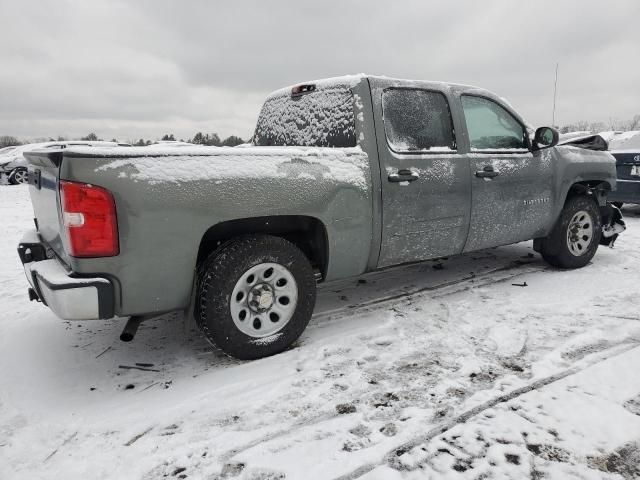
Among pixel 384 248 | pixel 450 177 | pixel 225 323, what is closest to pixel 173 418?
pixel 225 323

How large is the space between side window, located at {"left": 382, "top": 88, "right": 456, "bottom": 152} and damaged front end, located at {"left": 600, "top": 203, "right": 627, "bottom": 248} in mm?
Result: 2785

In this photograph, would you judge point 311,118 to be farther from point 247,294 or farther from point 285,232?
point 247,294

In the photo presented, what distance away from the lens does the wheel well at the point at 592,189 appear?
4.90 meters

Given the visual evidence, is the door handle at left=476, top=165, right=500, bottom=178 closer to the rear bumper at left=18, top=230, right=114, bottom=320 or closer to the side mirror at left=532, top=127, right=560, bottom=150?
the side mirror at left=532, top=127, right=560, bottom=150

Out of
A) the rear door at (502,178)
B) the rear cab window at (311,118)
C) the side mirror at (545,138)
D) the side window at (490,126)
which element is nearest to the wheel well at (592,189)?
the rear door at (502,178)

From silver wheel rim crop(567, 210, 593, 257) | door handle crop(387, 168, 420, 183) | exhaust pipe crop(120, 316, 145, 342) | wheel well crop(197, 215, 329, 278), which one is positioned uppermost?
door handle crop(387, 168, 420, 183)

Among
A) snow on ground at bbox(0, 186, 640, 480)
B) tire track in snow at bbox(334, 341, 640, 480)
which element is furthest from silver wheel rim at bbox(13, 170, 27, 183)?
tire track in snow at bbox(334, 341, 640, 480)

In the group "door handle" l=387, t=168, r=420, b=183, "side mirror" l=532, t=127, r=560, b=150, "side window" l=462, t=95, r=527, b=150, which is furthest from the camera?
"side mirror" l=532, t=127, r=560, b=150

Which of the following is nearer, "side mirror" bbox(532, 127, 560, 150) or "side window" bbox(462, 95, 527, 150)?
"side window" bbox(462, 95, 527, 150)

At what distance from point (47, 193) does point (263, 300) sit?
1.46 m

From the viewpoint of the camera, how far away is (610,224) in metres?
5.37

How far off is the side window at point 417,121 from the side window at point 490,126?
0.29 meters

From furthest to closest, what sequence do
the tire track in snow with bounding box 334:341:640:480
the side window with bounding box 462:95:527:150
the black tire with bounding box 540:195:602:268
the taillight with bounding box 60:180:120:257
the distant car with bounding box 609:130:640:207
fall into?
the distant car with bounding box 609:130:640:207
the black tire with bounding box 540:195:602:268
the side window with bounding box 462:95:527:150
the taillight with bounding box 60:180:120:257
the tire track in snow with bounding box 334:341:640:480

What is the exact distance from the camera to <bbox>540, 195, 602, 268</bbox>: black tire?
4.77m
